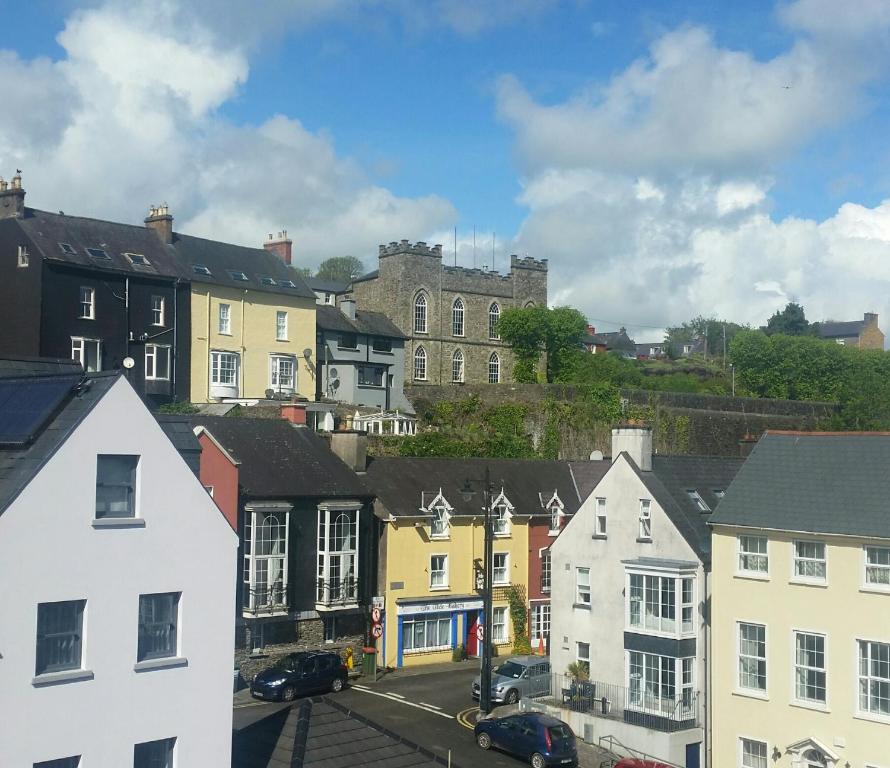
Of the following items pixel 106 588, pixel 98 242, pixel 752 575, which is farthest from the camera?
pixel 98 242

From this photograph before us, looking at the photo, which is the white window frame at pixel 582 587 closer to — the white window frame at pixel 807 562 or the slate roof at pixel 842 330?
the white window frame at pixel 807 562

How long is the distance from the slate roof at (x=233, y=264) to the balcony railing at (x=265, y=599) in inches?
1007

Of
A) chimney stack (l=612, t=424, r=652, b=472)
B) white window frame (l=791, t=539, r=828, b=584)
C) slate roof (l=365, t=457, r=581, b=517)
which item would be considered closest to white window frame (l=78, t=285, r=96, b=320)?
slate roof (l=365, t=457, r=581, b=517)

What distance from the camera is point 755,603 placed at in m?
30.4

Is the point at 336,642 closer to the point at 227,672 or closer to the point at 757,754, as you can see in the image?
the point at 757,754

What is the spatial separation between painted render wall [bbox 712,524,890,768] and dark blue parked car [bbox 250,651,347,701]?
1265 cm

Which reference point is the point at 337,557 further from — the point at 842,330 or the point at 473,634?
the point at 842,330

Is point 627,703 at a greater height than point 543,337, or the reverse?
point 543,337

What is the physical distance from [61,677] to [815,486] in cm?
2235

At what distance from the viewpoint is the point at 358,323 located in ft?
230

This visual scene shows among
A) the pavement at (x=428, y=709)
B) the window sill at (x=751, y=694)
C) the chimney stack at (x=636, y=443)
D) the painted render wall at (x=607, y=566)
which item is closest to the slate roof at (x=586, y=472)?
the pavement at (x=428, y=709)

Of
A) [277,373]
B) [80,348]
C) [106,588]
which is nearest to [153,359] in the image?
[80,348]

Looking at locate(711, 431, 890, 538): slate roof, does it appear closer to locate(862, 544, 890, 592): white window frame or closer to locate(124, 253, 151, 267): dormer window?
locate(862, 544, 890, 592): white window frame

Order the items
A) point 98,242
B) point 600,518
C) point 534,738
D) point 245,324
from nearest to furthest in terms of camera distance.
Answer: point 534,738 → point 600,518 → point 98,242 → point 245,324
